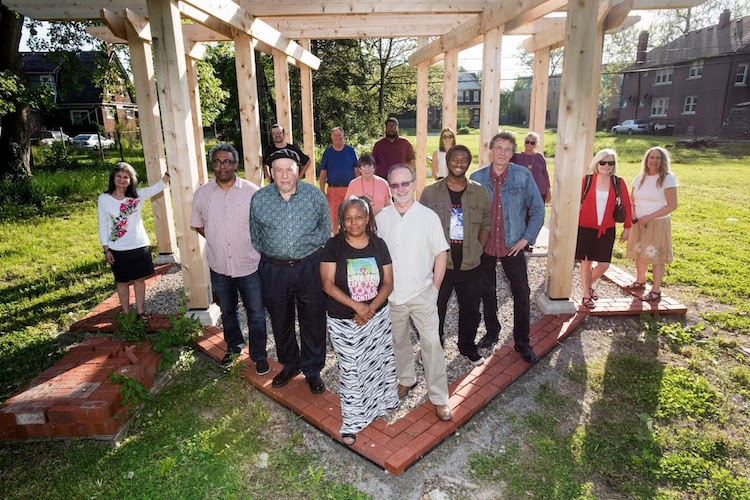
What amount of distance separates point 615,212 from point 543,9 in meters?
2.46

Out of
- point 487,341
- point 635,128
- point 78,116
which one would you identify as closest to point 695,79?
point 635,128

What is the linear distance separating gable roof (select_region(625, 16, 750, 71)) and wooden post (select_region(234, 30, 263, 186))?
1476 inches

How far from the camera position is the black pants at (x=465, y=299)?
3973 mm

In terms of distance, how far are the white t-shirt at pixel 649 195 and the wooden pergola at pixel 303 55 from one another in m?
0.76

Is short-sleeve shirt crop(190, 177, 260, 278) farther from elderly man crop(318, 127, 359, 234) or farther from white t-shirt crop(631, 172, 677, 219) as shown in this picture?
white t-shirt crop(631, 172, 677, 219)

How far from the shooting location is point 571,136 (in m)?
4.69

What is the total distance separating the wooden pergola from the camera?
4480 mm

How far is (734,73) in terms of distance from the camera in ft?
103

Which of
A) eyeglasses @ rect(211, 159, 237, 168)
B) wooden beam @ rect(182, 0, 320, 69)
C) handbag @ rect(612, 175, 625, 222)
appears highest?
wooden beam @ rect(182, 0, 320, 69)

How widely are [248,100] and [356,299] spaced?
11.7ft

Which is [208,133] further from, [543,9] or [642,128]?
[543,9]

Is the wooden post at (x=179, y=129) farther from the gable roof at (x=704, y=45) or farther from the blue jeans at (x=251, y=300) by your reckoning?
the gable roof at (x=704, y=45)

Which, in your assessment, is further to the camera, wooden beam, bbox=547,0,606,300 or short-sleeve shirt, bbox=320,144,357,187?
short-sleeve shirt, bbox=320,144,357,187

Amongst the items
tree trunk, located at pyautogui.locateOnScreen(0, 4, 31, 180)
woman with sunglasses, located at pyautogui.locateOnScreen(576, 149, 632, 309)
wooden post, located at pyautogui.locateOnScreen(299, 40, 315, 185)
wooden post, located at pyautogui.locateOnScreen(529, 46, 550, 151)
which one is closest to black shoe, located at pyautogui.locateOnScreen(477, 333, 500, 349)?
woman with sunglasses, located at pyautogui.locateOnScreen(576, 149, 632, 309)
